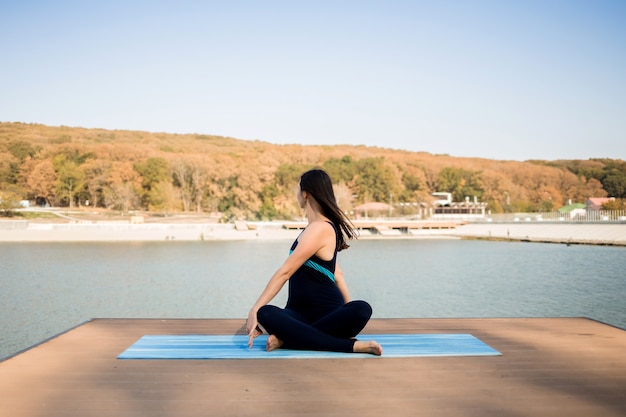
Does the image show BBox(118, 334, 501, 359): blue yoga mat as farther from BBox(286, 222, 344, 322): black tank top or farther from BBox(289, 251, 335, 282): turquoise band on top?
BBox(289, 251, 335, 282): turquoise band on top

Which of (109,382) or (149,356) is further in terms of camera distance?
(149,356)

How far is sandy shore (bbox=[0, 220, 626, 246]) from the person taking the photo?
1384 inches

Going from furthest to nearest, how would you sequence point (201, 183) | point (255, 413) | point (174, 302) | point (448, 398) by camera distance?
1. point (201, 183)
2. point (174, 302)
3. point (448, 398)
4. point (255, 413)

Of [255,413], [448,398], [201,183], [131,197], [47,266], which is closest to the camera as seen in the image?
[255,413]

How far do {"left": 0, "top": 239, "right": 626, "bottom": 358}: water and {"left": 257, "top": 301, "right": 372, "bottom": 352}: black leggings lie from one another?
18.3 ft

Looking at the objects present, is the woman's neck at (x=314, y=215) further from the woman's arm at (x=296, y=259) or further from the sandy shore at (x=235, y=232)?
the sandy shore at (x=235, y=232)

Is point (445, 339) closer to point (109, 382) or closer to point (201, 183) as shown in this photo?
point (109, 382)

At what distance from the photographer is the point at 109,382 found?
2.77 metres

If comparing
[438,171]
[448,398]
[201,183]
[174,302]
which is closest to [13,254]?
[174,302]

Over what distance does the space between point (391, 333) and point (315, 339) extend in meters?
0.90

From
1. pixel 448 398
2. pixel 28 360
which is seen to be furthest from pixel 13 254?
pixel 448 398

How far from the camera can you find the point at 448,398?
2.52 metres

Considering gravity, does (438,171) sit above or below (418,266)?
above

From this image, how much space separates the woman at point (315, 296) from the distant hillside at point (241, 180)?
49991 mm
